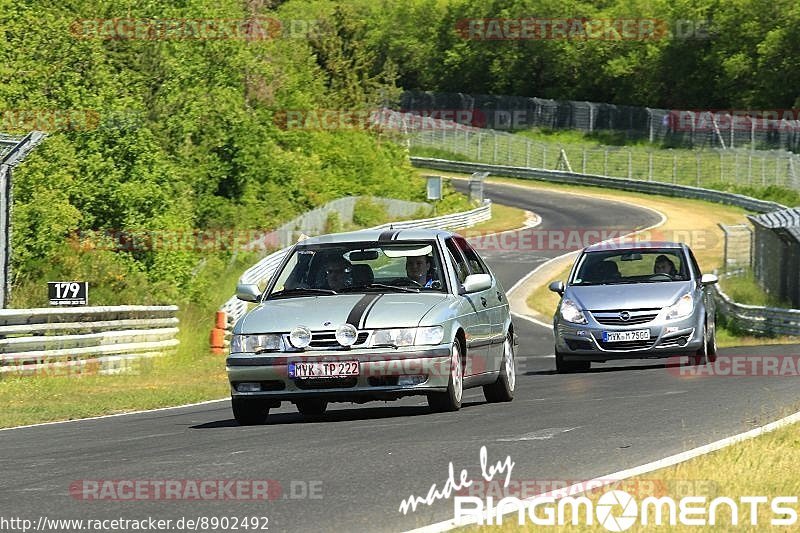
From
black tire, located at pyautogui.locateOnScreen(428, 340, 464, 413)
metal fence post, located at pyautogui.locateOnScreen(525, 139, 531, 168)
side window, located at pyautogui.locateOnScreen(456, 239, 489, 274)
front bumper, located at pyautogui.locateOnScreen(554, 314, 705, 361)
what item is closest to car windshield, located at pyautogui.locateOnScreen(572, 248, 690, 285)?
front bumper, located at pyautogui.locateOnScreen(554, 314, 705, 361)

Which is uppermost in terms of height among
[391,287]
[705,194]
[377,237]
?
[377,237]

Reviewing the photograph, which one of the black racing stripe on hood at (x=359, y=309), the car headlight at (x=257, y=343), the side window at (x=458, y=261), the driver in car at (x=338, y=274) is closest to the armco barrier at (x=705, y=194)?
the side window at (x=458, y=261)

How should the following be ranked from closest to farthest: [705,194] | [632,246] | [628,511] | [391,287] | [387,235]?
[628,511] → [391,287] → [387,235] → [632,246] → [705,194]

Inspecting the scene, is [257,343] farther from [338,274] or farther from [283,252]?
[283,252]

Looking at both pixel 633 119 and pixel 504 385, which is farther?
pixel 633 119

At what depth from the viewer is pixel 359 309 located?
500 inches

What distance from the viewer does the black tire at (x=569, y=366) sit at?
68.6 feet

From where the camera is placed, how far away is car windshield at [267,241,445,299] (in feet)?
44.4

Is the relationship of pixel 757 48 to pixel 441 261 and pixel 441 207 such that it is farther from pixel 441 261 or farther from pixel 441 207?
pixel 441 261

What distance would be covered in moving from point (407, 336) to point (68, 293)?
1101 centimetres

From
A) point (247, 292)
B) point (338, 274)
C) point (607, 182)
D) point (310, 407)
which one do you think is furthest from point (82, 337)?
point (607, 182)

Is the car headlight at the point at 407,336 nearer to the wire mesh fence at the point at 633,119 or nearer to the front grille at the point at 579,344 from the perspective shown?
the front grille at the point at 579,344

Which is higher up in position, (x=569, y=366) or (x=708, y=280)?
(x=708, y=280)

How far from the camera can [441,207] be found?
2699 inches
